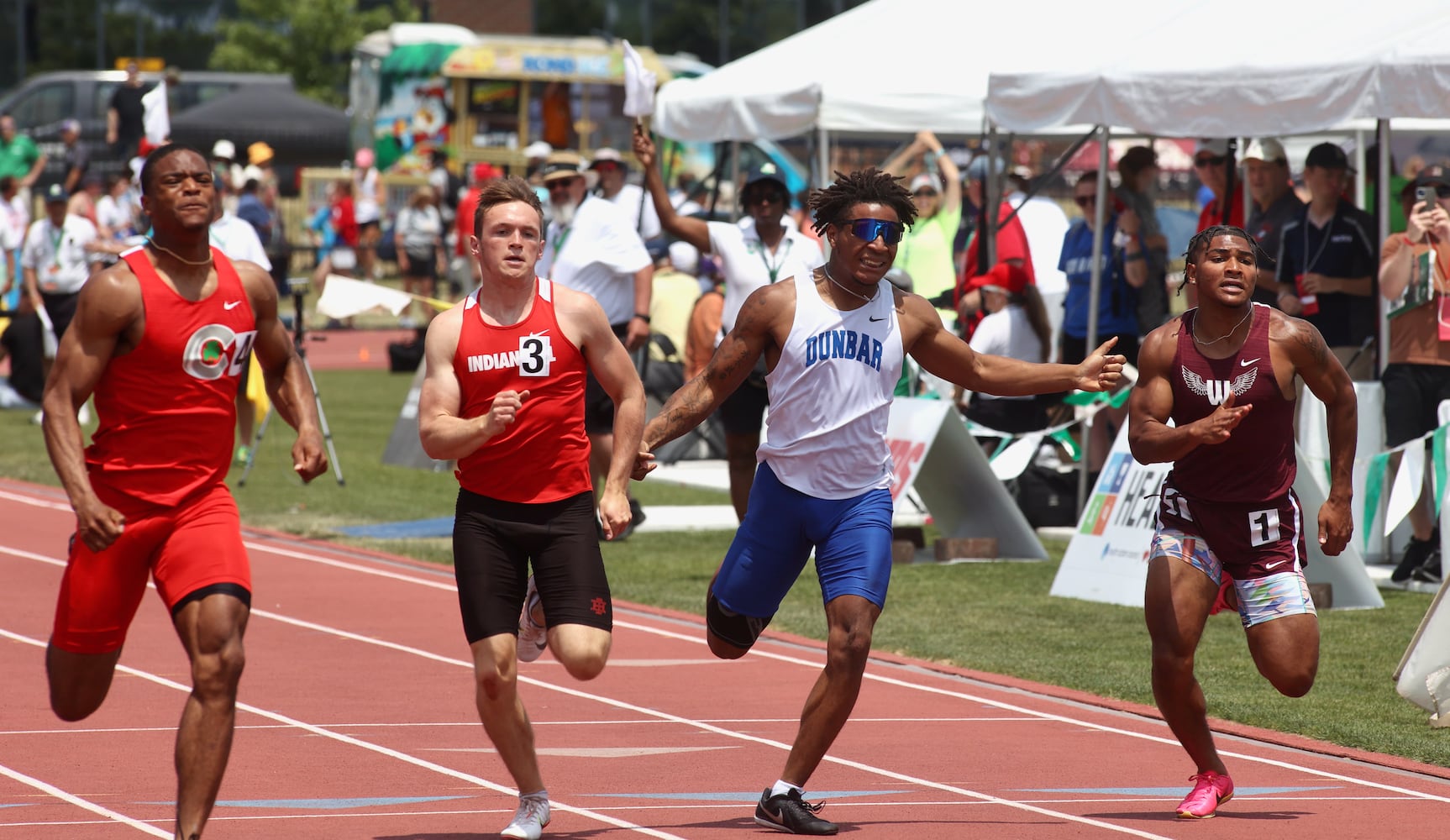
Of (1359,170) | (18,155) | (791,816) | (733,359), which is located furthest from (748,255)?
(18,155)

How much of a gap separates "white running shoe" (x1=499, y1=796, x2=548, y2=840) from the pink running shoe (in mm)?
2055

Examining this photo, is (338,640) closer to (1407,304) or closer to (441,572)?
(441,572)

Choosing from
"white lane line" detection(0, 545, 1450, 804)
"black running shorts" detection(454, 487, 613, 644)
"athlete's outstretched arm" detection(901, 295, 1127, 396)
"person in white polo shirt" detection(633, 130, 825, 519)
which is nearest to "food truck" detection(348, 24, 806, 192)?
"person in white polo shirt" detection(633, 130, 825, 519)

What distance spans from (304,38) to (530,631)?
148 ft

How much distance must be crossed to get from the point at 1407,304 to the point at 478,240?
697cm

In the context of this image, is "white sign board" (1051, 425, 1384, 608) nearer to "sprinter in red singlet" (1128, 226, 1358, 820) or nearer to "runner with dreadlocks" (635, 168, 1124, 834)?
"sprinter in red singlet" (1128, 226, 1358, 820)

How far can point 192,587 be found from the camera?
5.86 metres

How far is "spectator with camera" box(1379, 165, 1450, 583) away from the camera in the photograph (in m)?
11.6

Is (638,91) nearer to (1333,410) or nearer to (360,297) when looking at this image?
(360,297)

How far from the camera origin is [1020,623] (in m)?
10.8

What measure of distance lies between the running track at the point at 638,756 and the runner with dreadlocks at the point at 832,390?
690mm

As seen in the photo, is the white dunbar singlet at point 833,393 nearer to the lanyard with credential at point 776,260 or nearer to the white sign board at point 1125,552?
the white sign board at point 1125,552

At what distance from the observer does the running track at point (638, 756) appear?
262 inches

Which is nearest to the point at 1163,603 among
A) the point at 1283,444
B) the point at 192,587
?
the point at 1283,444
